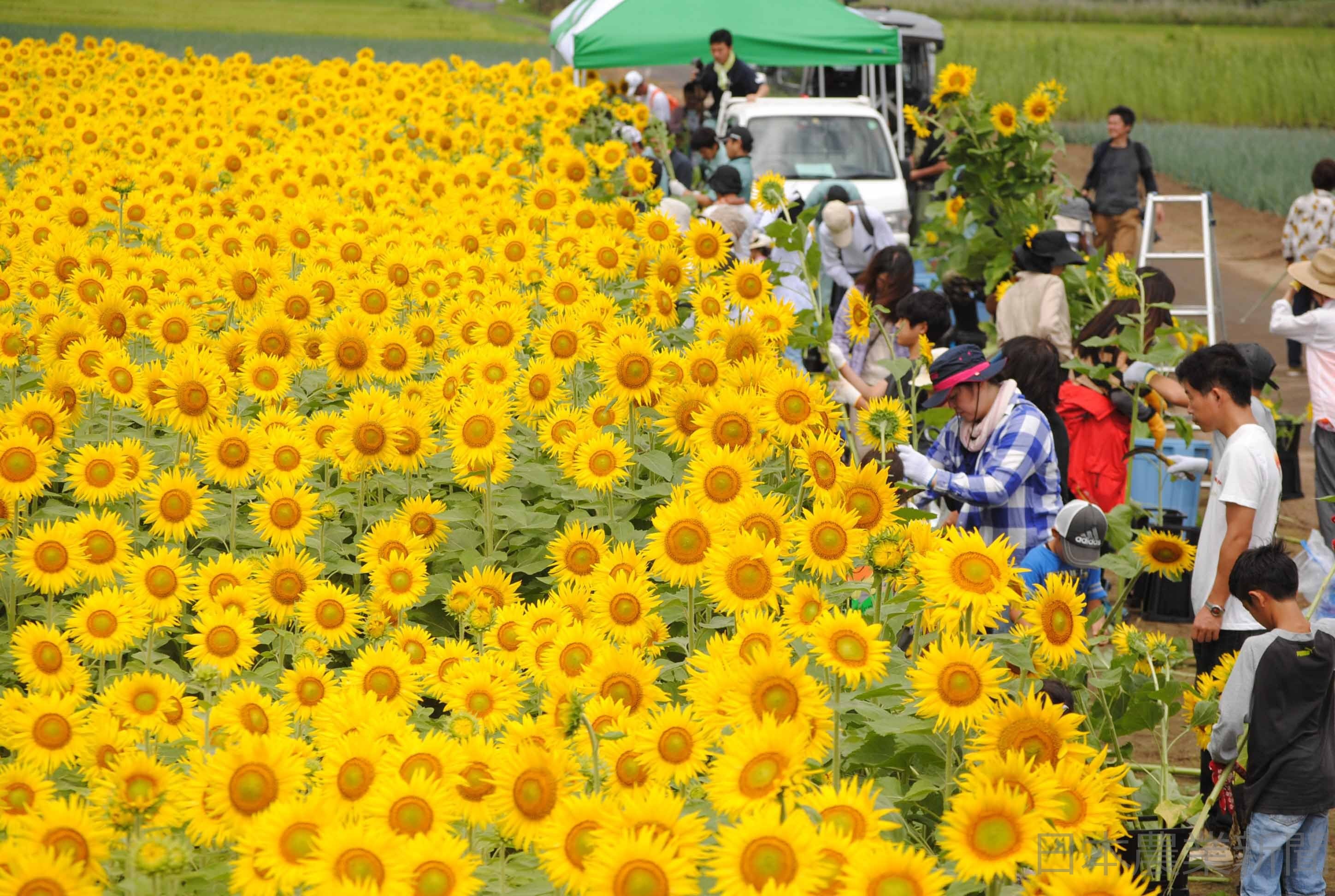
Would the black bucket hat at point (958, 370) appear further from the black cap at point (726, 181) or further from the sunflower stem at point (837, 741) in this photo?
the black cap at point (726, 181)

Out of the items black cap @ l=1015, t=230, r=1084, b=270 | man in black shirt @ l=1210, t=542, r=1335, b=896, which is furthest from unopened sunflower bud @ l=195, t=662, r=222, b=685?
black cap @ l=1015, t=230, r=1084, b=270

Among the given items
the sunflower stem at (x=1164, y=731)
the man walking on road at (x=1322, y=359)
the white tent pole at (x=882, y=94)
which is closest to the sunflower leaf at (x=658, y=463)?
the sunflower stem at (x=1164, y=731)

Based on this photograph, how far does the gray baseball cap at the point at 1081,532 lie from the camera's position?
4.50 metres

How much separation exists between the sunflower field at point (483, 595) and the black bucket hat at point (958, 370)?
0.56 meters

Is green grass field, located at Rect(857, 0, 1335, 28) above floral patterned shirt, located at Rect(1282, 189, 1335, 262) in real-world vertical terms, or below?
above

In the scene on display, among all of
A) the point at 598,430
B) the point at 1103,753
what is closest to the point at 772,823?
the point at 1103,753

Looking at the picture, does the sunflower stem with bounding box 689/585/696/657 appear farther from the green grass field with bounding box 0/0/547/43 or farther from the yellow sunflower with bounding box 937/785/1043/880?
the green grass field with bounding box 0/0/547/43

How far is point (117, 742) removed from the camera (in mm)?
2580

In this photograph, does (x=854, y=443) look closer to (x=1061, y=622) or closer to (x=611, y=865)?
(x=1061, y=622)

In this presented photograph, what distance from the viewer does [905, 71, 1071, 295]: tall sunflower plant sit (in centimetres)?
1061

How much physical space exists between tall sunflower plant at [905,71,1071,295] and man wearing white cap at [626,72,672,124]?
473 centimetres

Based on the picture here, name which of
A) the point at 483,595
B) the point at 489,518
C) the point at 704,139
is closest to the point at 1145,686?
the point at 483,595

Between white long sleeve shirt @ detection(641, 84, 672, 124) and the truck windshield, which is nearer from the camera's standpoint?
the truck windshield

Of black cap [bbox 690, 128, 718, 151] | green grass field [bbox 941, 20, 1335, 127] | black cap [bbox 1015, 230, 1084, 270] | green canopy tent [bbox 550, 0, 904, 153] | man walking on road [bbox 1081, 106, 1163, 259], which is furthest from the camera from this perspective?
green grass field [bbox 941, 20, 1335, 127]
